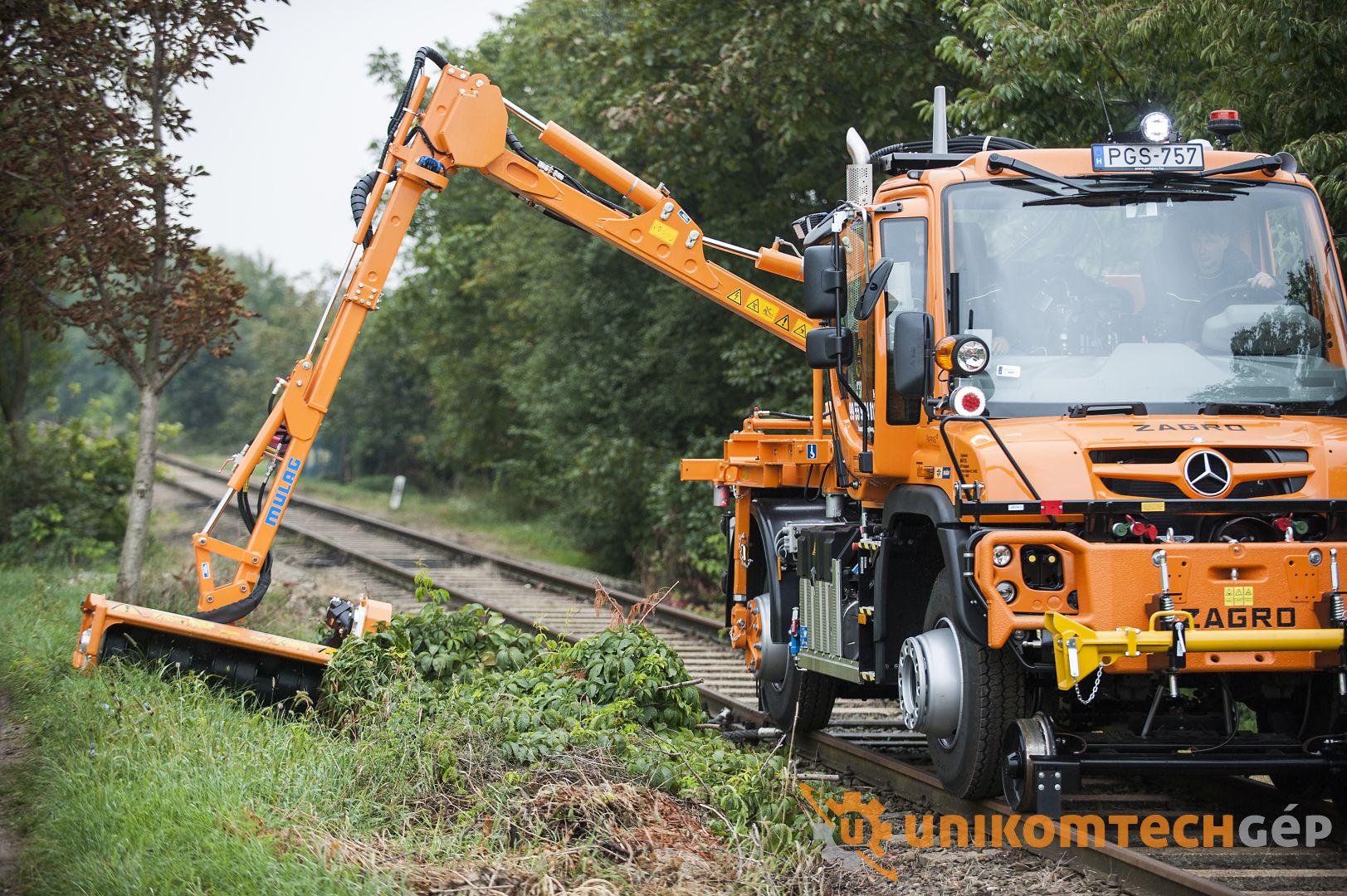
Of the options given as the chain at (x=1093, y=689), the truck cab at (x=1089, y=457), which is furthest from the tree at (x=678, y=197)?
the chain at (x=1093, y=689)

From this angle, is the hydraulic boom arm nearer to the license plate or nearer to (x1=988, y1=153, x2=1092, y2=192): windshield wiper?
(x1=988, y1=153, x2=1092, y2=192): windshield wiper

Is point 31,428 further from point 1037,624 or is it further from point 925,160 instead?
point 1037,624

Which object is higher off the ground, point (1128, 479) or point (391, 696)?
point (1128, 479)

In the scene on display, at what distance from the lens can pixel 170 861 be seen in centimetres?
537

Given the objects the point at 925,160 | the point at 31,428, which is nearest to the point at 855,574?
the point at 925,160

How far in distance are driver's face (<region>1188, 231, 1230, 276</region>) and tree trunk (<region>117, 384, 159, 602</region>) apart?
9.22m

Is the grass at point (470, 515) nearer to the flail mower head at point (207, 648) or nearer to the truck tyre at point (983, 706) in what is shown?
the flail mower head at point (207, 648)

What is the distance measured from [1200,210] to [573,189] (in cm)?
473

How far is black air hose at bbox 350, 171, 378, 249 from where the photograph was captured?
9727mm

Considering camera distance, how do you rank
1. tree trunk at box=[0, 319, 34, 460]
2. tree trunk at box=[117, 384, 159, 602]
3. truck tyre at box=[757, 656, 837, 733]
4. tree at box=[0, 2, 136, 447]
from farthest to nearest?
1. tree trunk at box=[0, 319, 34, 460]
2. tree trunk at box=[117, 384, 159, 602]
3. tree at box=[0, 2, 136, 447]
4. truck tyre at box=[757, 656, 837, 733]

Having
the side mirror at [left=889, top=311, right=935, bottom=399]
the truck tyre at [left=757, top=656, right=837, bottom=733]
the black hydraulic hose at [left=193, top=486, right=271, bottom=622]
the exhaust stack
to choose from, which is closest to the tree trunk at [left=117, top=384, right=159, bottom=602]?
the black hydraulic hose at [left=193, top=486, right=271, bottom=622]

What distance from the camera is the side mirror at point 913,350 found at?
6320mm

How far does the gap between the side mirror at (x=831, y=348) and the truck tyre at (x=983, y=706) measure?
5.16 feet

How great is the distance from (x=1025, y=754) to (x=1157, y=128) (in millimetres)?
3314
